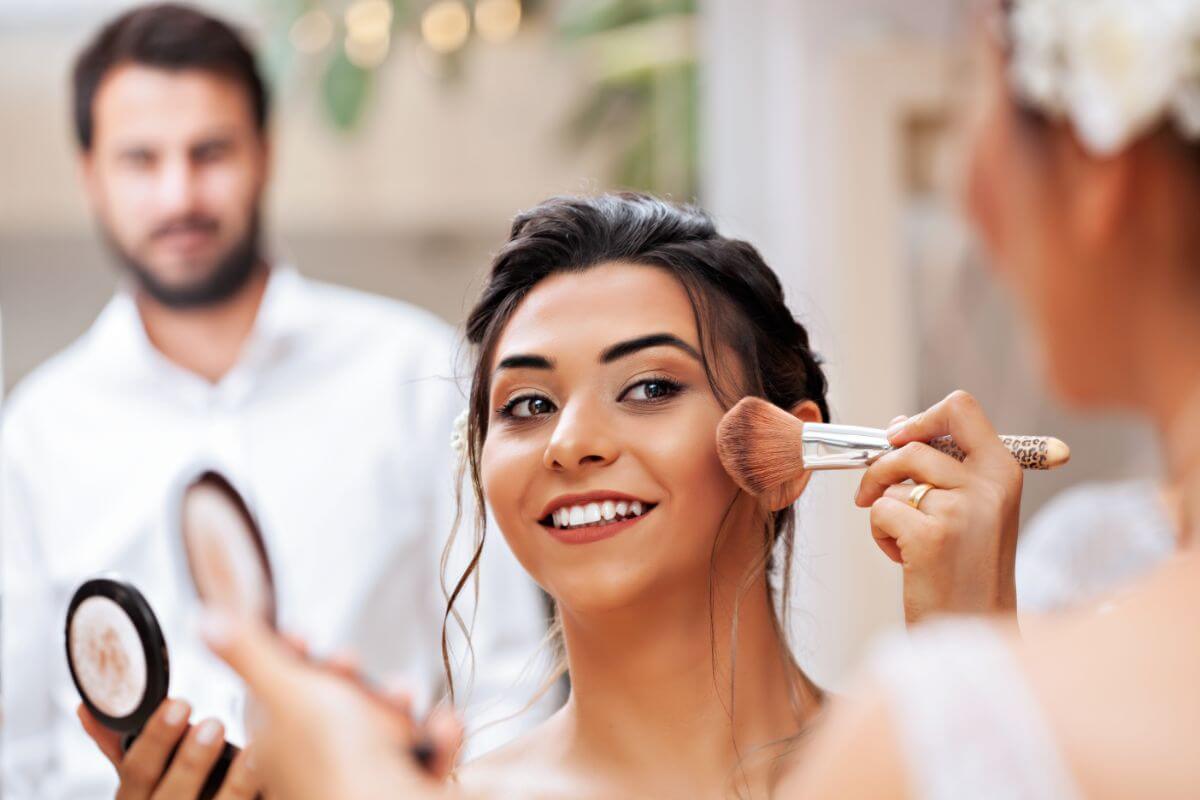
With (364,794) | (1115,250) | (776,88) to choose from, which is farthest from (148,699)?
(776,88)

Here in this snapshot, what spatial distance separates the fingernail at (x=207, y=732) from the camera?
3.37ft

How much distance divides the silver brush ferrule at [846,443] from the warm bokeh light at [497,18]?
3.00 meters

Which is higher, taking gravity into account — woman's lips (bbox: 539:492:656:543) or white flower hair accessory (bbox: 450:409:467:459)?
white flower hair accessory (bbox: 450:409:467:459)

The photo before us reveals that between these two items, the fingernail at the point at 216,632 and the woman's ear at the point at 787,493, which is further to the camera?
the woman's ear at the point at 787,493

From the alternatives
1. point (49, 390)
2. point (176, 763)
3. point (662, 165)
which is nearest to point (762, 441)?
point (176, 763)

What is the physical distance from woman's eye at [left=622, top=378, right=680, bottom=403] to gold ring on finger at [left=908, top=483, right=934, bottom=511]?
196 mm

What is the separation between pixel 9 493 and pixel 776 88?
1.48 metres

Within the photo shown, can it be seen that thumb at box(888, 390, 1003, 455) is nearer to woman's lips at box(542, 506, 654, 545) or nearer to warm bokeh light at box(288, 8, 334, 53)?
woman's lips at box(542, 506, 654, 545)

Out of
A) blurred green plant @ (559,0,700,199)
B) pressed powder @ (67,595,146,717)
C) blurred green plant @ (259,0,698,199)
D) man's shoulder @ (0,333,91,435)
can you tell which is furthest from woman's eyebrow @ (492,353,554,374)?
blurred green plant @ (259,0,698,199)

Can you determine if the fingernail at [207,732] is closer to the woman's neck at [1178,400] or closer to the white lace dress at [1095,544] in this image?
the woman's neck at [1178,400]

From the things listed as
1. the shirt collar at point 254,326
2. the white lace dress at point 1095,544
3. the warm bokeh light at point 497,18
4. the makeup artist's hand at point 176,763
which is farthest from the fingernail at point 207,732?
the warm bokeh light at point 497,18

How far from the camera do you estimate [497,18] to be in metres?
3.83

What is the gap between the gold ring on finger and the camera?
918 mm

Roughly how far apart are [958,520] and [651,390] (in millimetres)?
244
